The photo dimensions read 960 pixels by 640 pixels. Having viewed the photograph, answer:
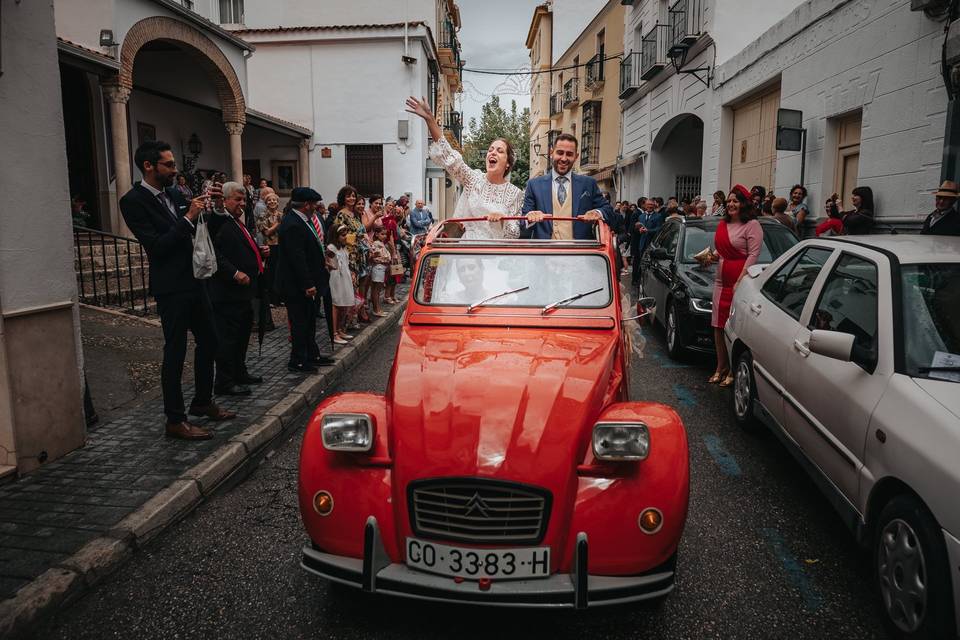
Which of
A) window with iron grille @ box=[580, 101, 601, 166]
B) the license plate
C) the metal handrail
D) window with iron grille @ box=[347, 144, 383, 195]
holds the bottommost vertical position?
the license plate

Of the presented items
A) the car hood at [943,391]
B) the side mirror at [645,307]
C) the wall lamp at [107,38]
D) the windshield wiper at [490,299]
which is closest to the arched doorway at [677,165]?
the wall lamp at [107,38]

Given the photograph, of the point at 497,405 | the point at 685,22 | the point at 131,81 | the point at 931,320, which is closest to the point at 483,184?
the point at 497,405

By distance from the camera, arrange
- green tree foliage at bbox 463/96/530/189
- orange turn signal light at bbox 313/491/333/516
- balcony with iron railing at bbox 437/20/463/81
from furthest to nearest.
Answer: green tree foliage at bbox 463/96/530/189 < balcony with iron railing at bbox 437/20/463/81 < orange turn signal light at bbox 313/491/333/516

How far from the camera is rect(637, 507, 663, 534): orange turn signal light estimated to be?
2547mm

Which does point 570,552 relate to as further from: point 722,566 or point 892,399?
point 892,399

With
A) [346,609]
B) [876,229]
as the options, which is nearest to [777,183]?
[876,229]

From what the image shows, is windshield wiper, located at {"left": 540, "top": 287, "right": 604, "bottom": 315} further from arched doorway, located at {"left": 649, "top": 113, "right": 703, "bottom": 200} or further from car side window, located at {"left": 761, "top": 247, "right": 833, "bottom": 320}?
arched doorway, located at {"left": 649, "top": 113, "right": 703, "bottom": 200}

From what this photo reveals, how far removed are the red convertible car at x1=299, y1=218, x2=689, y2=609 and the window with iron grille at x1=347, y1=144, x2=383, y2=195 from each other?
21.4 meters

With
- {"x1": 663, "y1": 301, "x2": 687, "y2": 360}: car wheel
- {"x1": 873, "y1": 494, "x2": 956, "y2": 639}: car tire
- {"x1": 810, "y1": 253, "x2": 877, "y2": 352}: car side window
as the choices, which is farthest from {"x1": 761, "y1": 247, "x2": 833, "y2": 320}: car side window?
{"x1": 663, "y1": 301, "x2": 687, "y2": 360}: car wheel

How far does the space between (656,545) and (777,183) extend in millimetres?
11799

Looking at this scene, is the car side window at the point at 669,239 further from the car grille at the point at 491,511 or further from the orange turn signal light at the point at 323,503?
the orange turn signal light at the point at 323,503

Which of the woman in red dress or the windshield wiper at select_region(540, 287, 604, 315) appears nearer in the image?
the windshield wiper at select_region(540, 287, 604, 315)

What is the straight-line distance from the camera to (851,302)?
3.76 m

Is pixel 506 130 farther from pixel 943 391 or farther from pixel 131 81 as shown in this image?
pixel 943 391
